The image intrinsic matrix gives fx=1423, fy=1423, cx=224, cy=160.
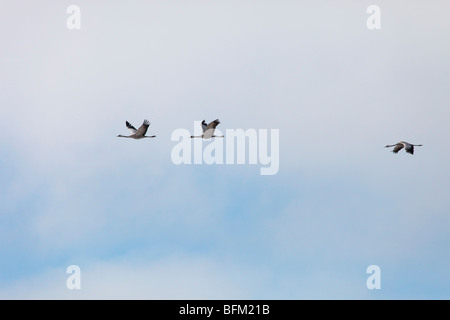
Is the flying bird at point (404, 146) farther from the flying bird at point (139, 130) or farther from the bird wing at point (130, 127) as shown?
the bird wing at point (130, 127)

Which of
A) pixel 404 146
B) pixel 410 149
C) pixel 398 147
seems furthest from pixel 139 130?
pixel 410 149

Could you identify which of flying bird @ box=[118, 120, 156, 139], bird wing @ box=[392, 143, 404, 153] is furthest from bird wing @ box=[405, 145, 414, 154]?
flying bird @ box=[118, 120, 156, 139]

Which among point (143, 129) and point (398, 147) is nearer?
point (398, 147)

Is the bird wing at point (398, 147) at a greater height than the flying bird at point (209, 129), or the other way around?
the flying bird at point (209, 129)

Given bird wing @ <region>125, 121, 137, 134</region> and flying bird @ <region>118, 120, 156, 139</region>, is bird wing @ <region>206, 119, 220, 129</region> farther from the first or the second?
bird wing @ <region>125, 121, 137, 134</region>

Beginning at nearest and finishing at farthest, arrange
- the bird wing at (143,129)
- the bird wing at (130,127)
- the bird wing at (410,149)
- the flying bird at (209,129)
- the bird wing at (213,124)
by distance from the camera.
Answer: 1. the bird wing at (410,149)
2. the bird wing at (213,124)
3. the flying bird at (209,129)
4. the bird wing at (143,129)
5. the bird wing at (130,127)

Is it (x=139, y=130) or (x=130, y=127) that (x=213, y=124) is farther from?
(x=130, y=127)

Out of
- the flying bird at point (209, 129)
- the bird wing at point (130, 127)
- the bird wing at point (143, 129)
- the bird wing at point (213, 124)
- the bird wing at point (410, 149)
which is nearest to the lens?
the bird wing at point (410, 149)

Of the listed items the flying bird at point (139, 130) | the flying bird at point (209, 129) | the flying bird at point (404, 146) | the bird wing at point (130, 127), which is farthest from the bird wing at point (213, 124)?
the flying bird at point (404, 146)
